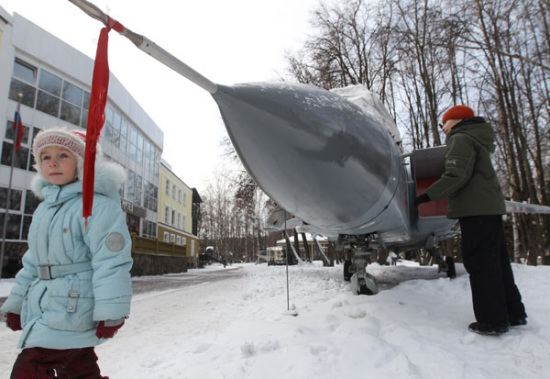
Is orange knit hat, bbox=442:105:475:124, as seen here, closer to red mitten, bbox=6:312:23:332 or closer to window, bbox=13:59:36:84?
red mitten, bbox=6:312:23:332

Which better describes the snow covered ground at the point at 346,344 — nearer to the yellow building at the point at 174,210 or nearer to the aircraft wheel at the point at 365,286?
the aircraft wheel at the point at 365,286

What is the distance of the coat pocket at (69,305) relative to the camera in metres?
1.29

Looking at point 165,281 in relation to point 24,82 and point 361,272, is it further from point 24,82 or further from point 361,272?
point 24,82

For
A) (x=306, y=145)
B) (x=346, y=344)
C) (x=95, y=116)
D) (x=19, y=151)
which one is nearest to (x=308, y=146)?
(x=306, y=145)

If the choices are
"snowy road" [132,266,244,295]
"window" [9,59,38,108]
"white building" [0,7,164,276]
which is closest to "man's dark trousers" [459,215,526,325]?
"snowy road" [132,266,244,295]

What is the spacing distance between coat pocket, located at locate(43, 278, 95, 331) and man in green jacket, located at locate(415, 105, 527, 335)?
2.21m

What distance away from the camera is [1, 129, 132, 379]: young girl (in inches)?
51.0

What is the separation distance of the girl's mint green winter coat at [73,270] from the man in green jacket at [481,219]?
2075 millimetres

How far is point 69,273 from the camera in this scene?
1.40 meters

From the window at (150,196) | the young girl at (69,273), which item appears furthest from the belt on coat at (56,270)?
the window at (150,196)

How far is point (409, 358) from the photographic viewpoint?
1922mm

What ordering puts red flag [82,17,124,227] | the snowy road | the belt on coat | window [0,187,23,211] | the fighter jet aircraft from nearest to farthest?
red flag [82,17,124,227], the belt on coat, the fighter jet aircraft, the snowy road, window [0,187,23,211]

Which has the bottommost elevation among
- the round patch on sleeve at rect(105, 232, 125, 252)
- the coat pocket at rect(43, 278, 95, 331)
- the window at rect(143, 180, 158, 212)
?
the coat pocket at rect(43, 278, 95, 331)

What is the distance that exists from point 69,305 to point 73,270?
15cm
